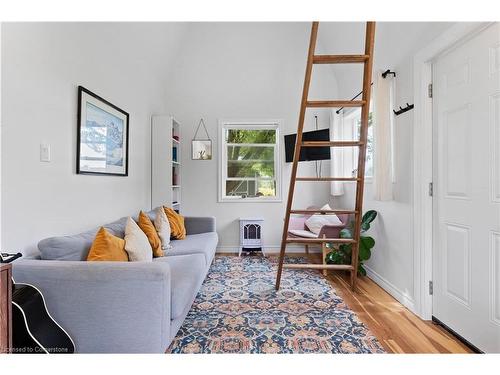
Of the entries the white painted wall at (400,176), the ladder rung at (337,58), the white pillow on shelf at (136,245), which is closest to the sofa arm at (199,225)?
the white pillow on shelf at (136,245)

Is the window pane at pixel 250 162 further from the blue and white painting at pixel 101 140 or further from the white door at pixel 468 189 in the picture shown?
the white door at pixel 468 189

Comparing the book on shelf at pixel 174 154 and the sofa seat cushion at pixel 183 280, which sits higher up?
the book on shelf at pixel 174 154

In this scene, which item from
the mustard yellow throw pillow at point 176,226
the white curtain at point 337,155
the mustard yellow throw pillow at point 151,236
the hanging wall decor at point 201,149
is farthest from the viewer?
the hanging wall decor at point 201,149

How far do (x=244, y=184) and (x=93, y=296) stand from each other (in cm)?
329

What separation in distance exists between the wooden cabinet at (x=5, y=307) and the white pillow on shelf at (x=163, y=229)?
5.54 feet

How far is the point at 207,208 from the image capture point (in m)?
4.46

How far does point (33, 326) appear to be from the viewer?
129 cm

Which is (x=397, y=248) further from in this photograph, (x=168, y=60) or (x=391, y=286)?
(x=168, y=60)

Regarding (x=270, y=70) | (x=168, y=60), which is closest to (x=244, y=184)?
(x=270, y=70)

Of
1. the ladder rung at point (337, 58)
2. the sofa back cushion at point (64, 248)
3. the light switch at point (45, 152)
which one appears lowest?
the sofa back cushion at point (64, 248)

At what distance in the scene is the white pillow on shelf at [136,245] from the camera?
6.55 ft

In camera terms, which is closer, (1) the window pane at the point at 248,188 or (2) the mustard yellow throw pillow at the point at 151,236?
(2) the mustard yellow throw pillow at the point at 151,236

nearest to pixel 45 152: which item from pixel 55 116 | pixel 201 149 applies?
pixel 55 116

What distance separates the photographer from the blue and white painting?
7.55 feet
